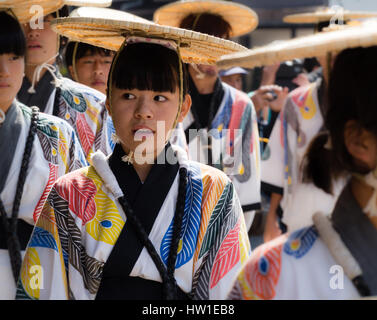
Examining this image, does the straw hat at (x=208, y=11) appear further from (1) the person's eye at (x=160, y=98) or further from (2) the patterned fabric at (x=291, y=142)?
(1) the person's eye at (x=160, y=98)

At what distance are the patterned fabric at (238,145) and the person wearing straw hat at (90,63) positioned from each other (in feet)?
2.08

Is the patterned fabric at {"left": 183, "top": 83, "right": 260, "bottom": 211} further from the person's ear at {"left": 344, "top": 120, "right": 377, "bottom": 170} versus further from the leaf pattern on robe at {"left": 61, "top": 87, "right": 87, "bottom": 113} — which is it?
the person's ear at {"left": 344, "top": 120, "right": 377, "bottom": 170}

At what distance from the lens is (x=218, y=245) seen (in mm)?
2375

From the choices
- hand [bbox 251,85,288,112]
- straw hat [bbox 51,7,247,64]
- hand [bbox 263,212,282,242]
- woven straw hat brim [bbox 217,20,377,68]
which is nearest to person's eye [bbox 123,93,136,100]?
straw hat [bbox 51,7,247,64]

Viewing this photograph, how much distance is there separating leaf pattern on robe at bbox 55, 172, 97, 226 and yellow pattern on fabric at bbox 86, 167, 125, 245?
18mm

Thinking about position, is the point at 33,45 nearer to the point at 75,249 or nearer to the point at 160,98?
the point at 160,98

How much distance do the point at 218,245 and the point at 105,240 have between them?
395mm

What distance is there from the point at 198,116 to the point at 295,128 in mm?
969

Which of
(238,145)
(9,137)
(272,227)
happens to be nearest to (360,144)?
(9,137)

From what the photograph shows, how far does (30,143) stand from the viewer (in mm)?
3035

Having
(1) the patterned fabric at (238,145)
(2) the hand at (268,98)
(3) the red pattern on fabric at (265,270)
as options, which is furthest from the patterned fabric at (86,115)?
(3) the red pattern on fabric at (265,270)
